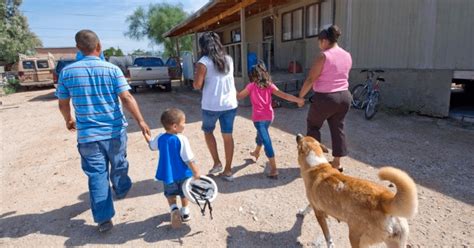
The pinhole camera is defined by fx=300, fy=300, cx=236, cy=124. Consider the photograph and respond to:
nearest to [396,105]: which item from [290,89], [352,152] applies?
[290,89]

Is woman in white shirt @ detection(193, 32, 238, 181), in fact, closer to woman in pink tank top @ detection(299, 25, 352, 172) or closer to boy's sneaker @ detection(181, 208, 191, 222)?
woman in pink tank top @ detection(299, 25, 352, 172)

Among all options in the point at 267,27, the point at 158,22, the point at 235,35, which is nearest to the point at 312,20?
the point at 267,27

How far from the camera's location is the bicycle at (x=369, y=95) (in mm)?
7172

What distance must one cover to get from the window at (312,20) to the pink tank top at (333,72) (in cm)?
730

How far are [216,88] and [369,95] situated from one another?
209 inches

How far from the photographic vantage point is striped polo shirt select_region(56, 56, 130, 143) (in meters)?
2.62

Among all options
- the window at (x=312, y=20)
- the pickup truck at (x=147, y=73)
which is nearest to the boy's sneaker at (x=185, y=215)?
the window at (x=312, y=20)

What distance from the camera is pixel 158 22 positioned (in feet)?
108

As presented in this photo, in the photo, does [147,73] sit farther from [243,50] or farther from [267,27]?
[243,50]

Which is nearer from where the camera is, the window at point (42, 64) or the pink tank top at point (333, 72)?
the pink tank top at point (333, 72)

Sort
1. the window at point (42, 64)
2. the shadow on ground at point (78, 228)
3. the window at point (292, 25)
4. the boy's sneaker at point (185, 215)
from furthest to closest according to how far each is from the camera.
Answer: the window at point (42, 64)
the window at point (292, 25)
the boy's sneaker at point (185, 215)
the shadow on ground at point (78, 228)

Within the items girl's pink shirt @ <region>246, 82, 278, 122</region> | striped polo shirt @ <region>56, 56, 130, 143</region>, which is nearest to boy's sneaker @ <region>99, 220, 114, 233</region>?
striped polo shirt @ <region>56, 56, 130, 143</region>

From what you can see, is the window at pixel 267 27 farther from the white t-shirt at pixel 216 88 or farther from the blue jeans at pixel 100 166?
the blue jeans at pixel 100 166

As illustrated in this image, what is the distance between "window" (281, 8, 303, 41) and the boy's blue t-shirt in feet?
31.1
